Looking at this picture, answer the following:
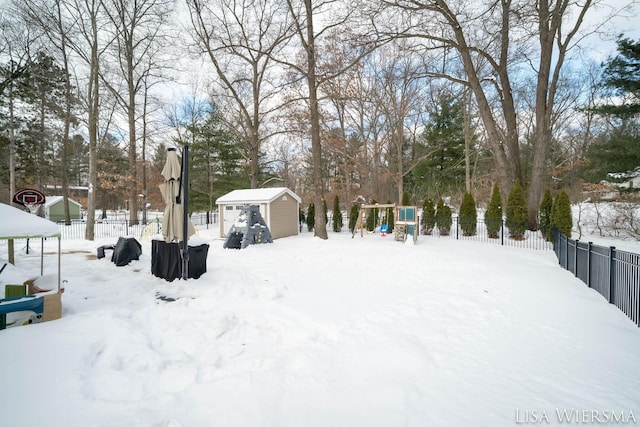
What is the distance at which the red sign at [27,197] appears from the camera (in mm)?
7730

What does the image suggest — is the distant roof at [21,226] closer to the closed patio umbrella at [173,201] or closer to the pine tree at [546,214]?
the closed patio umbrella at [173,201]

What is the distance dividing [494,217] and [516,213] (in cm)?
99

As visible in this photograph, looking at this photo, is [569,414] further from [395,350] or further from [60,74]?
[60,74]

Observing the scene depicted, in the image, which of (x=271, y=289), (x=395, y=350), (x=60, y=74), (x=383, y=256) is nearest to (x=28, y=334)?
(x=271, y=289)

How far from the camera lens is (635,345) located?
3479 millimetres

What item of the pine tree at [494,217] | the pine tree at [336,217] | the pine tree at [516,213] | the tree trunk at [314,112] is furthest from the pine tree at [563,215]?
the pine tree at [336,217]

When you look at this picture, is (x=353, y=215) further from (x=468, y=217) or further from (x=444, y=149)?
(x=444, y=149)

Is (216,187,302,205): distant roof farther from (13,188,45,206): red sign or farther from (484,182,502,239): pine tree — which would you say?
(484,182,502,239): pine tree

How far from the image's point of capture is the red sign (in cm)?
773

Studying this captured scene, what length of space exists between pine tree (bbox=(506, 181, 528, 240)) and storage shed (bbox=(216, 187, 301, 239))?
10531 mm

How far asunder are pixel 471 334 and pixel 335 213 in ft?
49.9

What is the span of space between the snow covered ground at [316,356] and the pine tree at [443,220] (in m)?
9.53

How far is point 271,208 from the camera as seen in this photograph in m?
13.9

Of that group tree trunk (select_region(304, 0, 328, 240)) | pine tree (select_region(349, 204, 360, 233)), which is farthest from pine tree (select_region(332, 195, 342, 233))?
tree trunk (select_region(304, 0, 328, 240))
